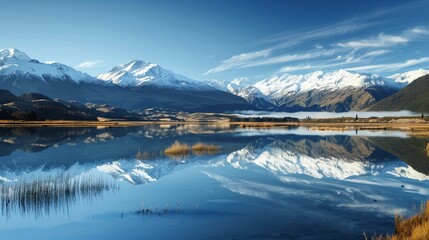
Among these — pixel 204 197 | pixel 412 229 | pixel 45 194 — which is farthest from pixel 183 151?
pixel 412 229

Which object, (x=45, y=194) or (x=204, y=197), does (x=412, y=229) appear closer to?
(x=204, y=197)

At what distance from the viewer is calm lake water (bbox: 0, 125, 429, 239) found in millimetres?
20094

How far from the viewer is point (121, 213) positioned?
23141 mm

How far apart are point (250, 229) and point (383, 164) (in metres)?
33.3

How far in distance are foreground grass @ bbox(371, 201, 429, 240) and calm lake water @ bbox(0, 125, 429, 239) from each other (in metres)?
1.26

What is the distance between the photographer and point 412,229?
1797cm

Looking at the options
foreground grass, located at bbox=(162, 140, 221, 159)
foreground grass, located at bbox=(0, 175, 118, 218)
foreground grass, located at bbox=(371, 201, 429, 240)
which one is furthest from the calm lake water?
foreground grass, located at bbox=(162, 140, 221, 159)

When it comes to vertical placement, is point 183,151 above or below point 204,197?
above

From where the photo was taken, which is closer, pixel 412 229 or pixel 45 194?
pixel 412 229

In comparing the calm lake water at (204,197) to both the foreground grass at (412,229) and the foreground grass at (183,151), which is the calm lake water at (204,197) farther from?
the foreground grass at (183,151)

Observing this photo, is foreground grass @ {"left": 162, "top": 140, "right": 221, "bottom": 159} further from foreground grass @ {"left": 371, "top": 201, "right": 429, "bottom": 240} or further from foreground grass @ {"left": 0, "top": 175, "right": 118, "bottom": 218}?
foreground grass @ {"left": 371, "top": 201, "right": 429, "bottom": 240}

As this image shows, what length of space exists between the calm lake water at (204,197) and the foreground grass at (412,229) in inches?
49.5

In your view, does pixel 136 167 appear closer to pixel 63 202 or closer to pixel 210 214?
pixel 63 202

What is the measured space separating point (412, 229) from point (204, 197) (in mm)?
13707
